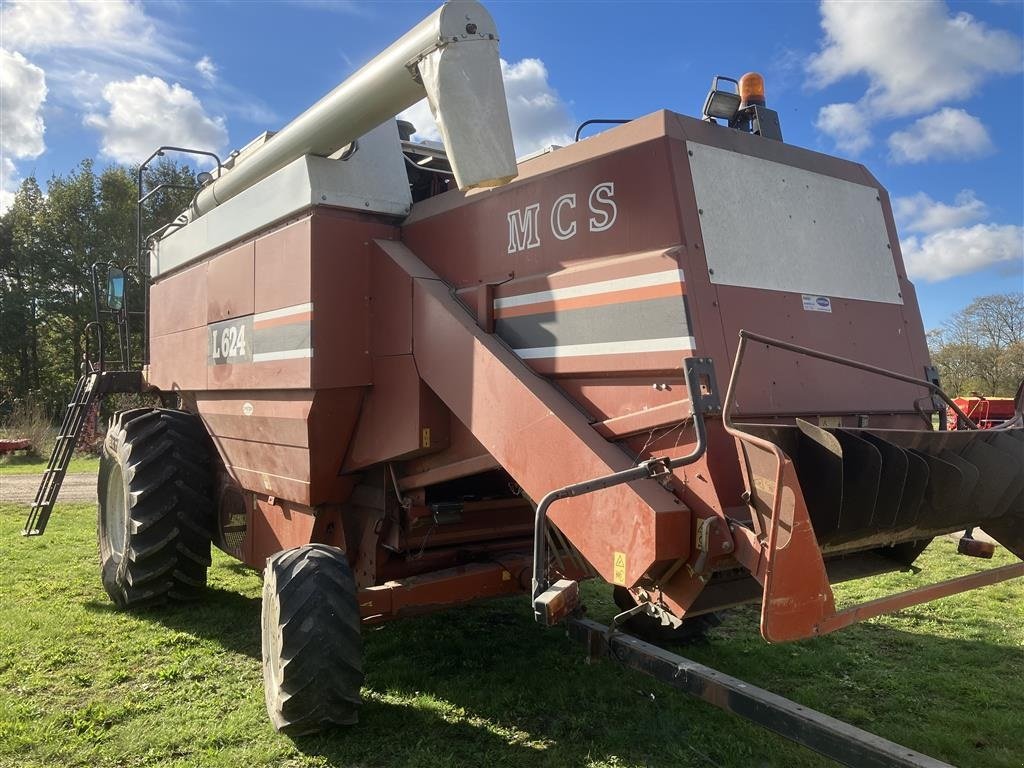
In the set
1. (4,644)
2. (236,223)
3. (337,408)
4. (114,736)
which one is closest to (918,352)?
(337,408)

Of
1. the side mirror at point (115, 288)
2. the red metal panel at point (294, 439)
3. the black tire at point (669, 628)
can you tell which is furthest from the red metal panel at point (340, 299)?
the side mirror at point (115, 288)

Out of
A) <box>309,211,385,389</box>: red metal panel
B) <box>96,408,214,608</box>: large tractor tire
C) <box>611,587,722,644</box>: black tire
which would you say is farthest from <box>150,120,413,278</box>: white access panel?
<box>611,587,722,644</box>: black tire

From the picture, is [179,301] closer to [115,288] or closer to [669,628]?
[115,288]

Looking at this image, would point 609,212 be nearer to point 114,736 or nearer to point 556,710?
point 556,710

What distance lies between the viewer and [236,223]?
4891 millimetres

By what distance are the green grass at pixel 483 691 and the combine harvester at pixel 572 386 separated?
0.44 meters

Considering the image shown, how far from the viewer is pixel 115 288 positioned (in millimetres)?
7133

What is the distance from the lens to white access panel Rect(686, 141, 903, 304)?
9.91 feet

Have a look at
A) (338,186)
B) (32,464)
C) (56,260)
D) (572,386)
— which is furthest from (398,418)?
(56,260)

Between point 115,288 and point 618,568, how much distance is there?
6.10 meters

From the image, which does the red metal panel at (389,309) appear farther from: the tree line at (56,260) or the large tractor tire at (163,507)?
the tree line at (56,260)

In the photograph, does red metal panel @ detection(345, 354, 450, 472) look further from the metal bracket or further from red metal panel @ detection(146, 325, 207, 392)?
red metal panel @ detection(146, 325, 207, 392)

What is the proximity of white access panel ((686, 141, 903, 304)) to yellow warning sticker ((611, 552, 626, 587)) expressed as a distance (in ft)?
3.55

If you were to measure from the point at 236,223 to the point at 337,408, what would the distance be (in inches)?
63.1
